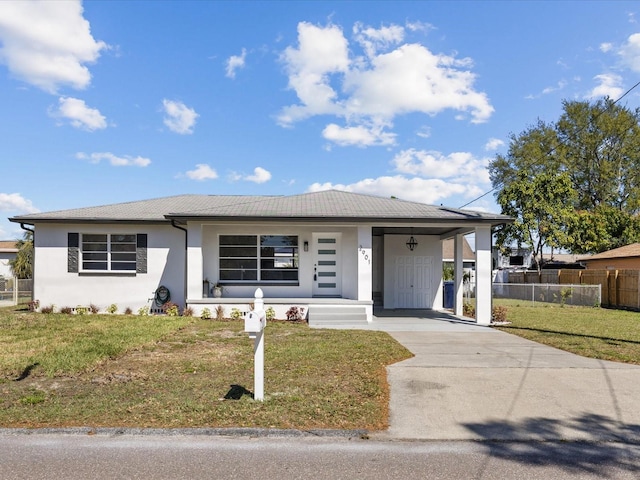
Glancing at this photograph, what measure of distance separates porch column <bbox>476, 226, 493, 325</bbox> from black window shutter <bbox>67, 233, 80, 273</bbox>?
42.7 feet

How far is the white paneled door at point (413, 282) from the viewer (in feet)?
58.9

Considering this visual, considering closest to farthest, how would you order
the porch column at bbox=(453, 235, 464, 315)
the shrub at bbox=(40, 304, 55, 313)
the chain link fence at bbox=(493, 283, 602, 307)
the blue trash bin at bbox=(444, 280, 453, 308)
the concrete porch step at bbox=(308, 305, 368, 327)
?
the concrete porch step at bbox=(308, 305, 368, 327), the shrub at bbox=(40, 304, 55, 313), the porch column at bbox=(453, 235, 464, 315), the blue trash bin at bbox=(444, 280, 453, 308), the chain link fence at bbox=(493, 283, 602, 307)

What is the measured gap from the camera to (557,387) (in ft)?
22.4

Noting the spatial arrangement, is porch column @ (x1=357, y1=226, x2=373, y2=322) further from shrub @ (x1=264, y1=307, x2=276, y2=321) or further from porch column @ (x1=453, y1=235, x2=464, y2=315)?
porch column @ (x1=453, y1=235, x2=464, y2=315)

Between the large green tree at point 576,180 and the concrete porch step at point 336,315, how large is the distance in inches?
782

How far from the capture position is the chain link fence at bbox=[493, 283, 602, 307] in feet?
73.8

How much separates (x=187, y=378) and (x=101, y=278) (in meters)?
10.3

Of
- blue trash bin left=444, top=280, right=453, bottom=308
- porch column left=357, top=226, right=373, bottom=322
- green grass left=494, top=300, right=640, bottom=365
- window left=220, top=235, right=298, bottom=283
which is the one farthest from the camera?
blue trash bin left=444, top=280, right=453, bottom=308

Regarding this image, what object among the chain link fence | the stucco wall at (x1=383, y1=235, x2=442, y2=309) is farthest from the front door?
the chain link fence

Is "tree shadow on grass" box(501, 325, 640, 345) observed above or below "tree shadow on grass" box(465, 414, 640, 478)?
below

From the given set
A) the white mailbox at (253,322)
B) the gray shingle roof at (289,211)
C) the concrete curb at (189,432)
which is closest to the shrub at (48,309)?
the gray shingle roof at (289,211)

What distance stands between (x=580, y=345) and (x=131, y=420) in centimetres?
949

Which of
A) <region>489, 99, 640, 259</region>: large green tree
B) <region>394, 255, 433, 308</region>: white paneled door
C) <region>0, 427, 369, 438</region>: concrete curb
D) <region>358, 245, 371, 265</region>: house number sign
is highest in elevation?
<region>489, 99, 640, 259</region>: large green tree

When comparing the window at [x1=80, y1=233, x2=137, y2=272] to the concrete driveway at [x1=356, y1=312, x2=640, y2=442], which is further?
the window at [x1=80, y1=233, x2=137, y2=272]
